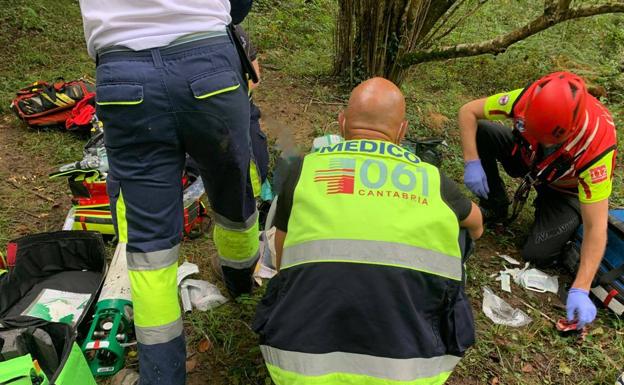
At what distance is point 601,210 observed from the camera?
8.70 feet

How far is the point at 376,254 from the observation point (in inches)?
55.5

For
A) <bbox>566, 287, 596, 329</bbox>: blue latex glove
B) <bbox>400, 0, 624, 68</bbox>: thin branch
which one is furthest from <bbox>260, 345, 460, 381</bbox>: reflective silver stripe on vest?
<bbox>400, 0, 624, 68</bbox>: thin branch

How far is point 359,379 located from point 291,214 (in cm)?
56

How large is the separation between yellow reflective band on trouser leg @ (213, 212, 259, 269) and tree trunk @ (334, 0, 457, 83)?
2.63m

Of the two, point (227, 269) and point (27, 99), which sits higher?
point (27, 99)

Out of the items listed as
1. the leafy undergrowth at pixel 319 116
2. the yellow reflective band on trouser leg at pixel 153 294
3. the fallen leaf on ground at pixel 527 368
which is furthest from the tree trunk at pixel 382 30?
the yellow reflective band on trouser leg at pixel 153 294

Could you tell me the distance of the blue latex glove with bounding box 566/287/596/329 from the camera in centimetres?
255

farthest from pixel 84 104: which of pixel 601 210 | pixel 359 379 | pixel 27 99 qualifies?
pixel 601 210

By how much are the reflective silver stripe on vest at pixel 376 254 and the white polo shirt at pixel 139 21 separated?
84 centimetres

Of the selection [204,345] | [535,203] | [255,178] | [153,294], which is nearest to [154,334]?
[153,294]

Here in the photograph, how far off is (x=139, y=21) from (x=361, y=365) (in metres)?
1.32

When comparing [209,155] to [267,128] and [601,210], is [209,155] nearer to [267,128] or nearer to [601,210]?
[601,210]

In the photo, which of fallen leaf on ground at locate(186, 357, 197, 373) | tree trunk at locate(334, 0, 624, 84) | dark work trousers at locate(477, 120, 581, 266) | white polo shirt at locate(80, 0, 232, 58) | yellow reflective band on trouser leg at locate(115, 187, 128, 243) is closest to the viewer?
white polo shirt at locate(80, 0, 232, 58)

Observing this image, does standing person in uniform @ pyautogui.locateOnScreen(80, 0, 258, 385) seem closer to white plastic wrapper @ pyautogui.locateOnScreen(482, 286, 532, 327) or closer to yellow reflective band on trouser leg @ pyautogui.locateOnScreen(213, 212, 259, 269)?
yellow reflective band on trouser leg @ pyautogui.locateOnScreen(213, 212, 259, 269)
